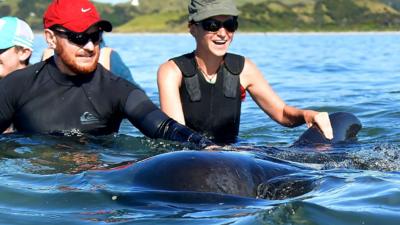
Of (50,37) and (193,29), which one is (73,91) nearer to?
(50,37)

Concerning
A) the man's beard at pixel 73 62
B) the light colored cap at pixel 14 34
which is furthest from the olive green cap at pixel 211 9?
the light colored cap at pixel 14 34

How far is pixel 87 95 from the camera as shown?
19.6 feet

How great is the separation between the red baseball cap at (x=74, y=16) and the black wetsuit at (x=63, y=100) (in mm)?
405

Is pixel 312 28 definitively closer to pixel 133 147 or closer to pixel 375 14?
pixel 375 14

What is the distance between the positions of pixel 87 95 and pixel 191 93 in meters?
1.01

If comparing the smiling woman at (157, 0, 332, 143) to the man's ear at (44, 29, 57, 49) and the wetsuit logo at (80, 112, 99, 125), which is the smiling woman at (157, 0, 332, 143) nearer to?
the wetsuit logo at (80, 112, 99, 125)

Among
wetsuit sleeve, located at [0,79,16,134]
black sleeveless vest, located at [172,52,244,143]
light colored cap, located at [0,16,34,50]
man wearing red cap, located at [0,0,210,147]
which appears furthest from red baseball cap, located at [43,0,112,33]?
black sleeveless vest, located at [172,52,244,143]

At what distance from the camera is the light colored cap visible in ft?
21.6

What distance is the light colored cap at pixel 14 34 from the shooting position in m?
6.59

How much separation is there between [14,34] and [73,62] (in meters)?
1.05

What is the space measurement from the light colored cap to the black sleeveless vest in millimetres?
1245

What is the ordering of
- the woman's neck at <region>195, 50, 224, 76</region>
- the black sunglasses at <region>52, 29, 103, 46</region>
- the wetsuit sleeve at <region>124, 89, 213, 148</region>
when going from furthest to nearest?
the woman's neck at <region>195, 50, 224, 76</region>, the black sunglasses at <region>52, 29, 103, 46</region>, the wetsuit sleeve at <region>124, 89, 213, 148</region>

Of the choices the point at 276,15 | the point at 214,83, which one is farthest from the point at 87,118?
the point at 276,15

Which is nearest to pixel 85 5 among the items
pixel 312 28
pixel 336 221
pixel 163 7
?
pixel 336 221
